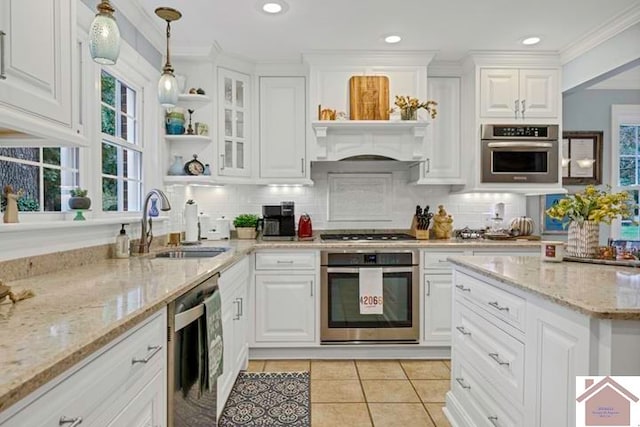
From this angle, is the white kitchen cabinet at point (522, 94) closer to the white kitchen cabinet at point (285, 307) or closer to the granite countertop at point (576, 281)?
the granite countertop at point (576, 281)

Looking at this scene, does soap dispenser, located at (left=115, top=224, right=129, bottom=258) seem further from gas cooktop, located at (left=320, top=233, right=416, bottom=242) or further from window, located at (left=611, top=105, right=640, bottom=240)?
window, located at (left=611, top=105, right=640, bottom=240)

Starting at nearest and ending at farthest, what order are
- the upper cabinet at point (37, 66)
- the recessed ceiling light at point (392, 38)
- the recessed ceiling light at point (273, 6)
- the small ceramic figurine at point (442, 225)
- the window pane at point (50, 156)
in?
1. the upper cabinet at point (37, 66)
2. the window pane at point (50, 156)
3. the recessed ceiling light at point (273, 6)
4. the recessed ceiling light at point (392, 38)
5. the small ceramic figurine at point (442, 225)

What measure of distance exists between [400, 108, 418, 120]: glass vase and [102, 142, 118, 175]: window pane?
7.29ft

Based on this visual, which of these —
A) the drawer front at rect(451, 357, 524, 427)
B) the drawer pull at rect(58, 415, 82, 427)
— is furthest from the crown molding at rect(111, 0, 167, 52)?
the drawer front at rect(451, 357, 524, 427)

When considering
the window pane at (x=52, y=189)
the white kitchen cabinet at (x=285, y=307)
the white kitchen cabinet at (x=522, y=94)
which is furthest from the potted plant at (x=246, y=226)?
the white kitchen cabinet at (x=522, y=94)

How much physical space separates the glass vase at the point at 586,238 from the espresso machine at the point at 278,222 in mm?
2208

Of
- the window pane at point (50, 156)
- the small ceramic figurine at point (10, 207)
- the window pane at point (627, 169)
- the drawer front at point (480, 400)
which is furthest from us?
the window pane at point (627, 169)

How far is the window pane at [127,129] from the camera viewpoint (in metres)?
2.85

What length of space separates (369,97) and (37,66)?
8.72ft

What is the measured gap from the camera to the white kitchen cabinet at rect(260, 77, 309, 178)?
3744 mm

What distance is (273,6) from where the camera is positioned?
271cm

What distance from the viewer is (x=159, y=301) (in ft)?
4.43

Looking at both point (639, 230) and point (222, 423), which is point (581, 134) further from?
point (222, 423)

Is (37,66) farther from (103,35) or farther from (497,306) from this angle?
(497,306)
